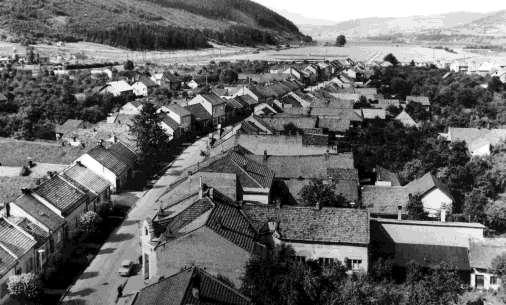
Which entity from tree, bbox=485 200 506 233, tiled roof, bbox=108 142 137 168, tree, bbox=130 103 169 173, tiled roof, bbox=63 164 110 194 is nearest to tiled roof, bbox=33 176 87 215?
tiled roof, bbox=63 164 110 194

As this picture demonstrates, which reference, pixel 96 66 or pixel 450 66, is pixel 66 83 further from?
pixel 450 66

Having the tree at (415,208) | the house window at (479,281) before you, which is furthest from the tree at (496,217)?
the house window at (479,281)

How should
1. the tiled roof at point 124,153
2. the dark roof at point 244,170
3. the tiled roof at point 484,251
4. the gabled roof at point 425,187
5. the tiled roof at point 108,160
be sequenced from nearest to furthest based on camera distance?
the tiled roof at point 484,251 → the dark roof at point 244,170 → the gabled roof at point 425,187 → the tiled roof at point 108,160 → the tiled roof at point 124,153

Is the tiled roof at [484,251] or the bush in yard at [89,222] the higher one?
the bush in yard at [89,222]

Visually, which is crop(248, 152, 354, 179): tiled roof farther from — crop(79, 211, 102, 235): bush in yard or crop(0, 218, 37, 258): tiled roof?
crop(0, 218, 37, 258): tiled roof

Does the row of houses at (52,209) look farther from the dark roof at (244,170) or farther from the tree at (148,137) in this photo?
the dark roof at (244,170)

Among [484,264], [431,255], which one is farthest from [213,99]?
[484,264]
